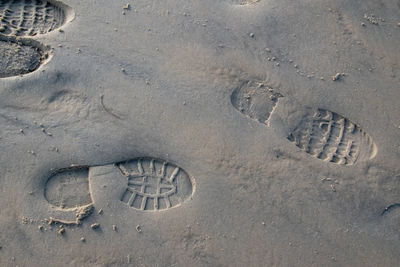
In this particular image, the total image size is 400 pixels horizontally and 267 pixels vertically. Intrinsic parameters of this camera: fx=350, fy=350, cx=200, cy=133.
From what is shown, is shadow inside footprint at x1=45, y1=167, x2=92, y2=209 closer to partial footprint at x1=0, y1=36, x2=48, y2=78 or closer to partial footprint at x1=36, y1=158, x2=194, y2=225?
partial footprint at x1=36, y1=158, x2=194, y2=225

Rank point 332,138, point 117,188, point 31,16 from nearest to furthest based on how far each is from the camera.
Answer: point 117,188
point 332,138
point 31,16

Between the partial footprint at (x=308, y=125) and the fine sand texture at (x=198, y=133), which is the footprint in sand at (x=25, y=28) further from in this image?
the partial footprint at (x=308, y=125)

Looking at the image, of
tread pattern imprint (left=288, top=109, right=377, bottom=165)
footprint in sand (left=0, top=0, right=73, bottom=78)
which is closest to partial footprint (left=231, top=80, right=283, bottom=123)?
tread pattern imprint (left=288, top=109, right=377, bottom=165)

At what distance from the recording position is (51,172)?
2.22 meters

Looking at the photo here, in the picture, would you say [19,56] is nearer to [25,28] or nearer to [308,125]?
[25,28]

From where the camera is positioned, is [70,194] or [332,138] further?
[332,138]

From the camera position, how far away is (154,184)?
2.25 meters

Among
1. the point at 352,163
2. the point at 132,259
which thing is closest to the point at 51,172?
the point at 132,259

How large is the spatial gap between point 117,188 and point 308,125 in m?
1.35

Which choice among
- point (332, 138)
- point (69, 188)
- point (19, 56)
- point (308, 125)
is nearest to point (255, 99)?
point (308, 125)

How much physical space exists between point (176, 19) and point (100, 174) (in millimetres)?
1232

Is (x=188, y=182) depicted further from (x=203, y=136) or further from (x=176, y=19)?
(x=176, y=19)

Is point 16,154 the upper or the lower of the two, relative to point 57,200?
upper

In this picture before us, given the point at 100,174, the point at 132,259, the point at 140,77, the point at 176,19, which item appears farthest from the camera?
the point at 176,19
